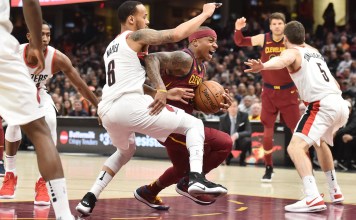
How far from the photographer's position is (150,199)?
261 inches

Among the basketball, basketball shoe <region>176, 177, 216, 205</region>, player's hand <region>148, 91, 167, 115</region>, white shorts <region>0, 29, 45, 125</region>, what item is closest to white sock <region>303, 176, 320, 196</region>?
basketball shoe <region>176, 177, 216, 205</region>

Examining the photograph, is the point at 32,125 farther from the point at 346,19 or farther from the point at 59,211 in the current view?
the point at 346,19

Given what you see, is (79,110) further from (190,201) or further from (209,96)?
(209,96)

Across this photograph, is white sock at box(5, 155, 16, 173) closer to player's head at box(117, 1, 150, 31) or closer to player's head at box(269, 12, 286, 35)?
player's head at box(117, 1, 150, 31)

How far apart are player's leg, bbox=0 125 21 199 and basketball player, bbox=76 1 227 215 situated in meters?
1.34

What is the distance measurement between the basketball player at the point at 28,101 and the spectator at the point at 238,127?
9281mm

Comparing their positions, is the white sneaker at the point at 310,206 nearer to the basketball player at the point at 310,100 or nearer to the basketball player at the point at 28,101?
the basketball player at the point at 310,100

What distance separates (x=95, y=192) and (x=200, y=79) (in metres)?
1.39

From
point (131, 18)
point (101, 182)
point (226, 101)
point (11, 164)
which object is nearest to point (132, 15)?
point (131, 18)

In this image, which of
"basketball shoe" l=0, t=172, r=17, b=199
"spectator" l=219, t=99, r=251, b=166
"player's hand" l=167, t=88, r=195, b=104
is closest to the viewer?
"player's hand" l=167, t=88, r=195, b=104

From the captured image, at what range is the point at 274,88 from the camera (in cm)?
964

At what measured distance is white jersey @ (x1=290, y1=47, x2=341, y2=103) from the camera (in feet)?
23.1

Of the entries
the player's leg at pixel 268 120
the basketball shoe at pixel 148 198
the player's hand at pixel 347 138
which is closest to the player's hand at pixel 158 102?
the basketball shoe at pixel 148 198

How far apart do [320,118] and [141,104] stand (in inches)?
82.1
